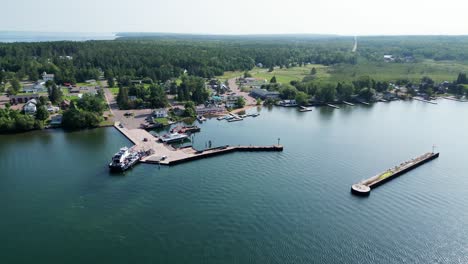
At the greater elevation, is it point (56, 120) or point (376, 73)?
point (376, 73)

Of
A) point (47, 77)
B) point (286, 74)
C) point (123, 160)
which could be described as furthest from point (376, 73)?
point (47, 77)

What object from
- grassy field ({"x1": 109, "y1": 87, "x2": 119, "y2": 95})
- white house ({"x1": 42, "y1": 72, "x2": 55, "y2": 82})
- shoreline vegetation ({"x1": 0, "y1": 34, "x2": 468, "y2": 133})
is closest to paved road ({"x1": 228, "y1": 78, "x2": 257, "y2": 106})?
→ shoreline vegetation ({"x1": 0, "y1": 34, "x2": 468, "y2": 133})

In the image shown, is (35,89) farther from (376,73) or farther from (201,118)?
(376,73)

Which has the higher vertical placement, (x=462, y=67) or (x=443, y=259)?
(x=462, y=67)

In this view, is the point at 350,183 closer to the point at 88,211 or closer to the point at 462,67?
the point at 88,211

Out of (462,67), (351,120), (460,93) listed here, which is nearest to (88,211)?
(351,120)

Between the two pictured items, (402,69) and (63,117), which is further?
(402,69)
